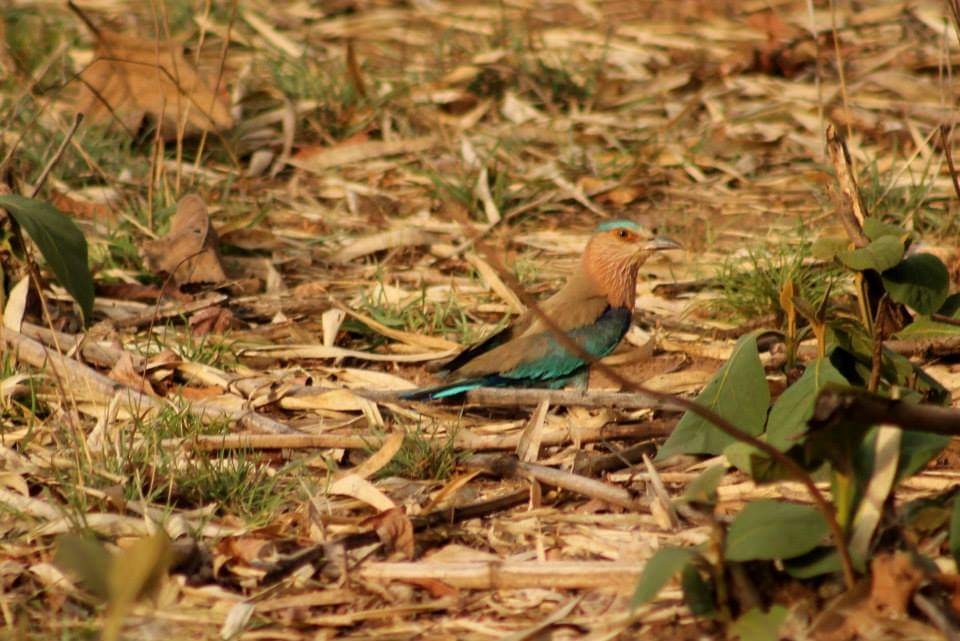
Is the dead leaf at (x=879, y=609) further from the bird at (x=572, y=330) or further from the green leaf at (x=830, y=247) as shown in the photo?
the bird at (x=572, y=330)

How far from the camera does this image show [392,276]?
5.15m

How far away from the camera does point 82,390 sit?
395cm

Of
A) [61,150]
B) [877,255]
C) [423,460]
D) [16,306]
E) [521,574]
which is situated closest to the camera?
[521,574]

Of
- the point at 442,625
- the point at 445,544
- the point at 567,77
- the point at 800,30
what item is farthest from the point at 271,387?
the point at 800,30

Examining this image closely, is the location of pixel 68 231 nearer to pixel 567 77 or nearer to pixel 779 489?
pixel 779 489

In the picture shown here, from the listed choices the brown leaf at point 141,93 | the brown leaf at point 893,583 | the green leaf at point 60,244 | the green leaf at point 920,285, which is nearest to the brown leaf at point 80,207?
the brown leaf at point 141,93

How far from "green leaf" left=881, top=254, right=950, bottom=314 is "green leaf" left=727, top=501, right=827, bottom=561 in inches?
33.9

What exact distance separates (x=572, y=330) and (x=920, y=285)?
4.80 feet

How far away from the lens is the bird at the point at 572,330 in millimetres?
4254

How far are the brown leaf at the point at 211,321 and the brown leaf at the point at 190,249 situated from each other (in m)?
0.24

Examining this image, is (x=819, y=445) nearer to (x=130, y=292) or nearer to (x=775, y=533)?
(x=775, y=533)

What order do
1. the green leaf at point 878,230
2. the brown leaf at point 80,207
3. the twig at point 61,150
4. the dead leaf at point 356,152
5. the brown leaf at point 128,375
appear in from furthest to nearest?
the dead leaf at point 356,152
the brown leaf at point 80,207
the brown leaf at point 128,375
the twig at point 61,150
the green leaf at point 878,230

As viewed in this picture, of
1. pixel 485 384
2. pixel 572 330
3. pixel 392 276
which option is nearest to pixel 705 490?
pixel 485 384

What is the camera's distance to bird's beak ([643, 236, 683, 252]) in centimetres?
490
